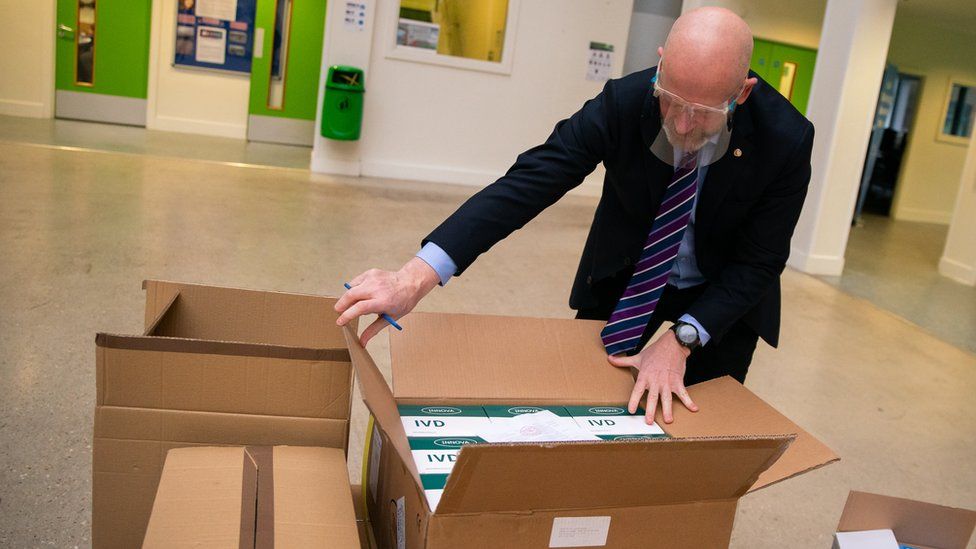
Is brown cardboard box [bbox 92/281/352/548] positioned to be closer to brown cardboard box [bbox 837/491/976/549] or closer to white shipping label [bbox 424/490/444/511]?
white shipping label [bbox 424/490/444/511]

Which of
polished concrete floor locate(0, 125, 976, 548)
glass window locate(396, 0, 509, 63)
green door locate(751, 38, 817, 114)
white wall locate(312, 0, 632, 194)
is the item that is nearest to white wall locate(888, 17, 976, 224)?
green door locate(751, 38, 817, 114)

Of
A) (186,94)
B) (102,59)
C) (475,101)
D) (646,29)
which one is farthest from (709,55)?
(102,59)

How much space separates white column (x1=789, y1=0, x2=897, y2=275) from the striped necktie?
5.05 m

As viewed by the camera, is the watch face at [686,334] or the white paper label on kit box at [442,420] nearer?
the white paper label on kit box at [442,420]

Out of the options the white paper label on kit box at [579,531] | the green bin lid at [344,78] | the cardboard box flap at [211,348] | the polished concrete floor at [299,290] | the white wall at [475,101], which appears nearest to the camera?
the white paper label on kit box at [579,531]

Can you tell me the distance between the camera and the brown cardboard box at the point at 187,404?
118 centimetres

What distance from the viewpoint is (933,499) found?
→ 9.07 ft

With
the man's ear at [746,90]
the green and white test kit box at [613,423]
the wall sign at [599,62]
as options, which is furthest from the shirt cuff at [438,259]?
the wall sign at [599,62]

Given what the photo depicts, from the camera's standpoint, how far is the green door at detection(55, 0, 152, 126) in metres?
8.56

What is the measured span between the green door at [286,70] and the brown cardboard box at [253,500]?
8.37 meters

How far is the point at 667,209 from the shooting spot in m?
1.52

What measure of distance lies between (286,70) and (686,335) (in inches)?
327

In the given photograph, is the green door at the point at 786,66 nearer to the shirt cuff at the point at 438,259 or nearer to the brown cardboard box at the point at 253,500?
the shirt cuff at the point at 438,259

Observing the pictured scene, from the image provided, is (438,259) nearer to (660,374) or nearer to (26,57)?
(660,374)
